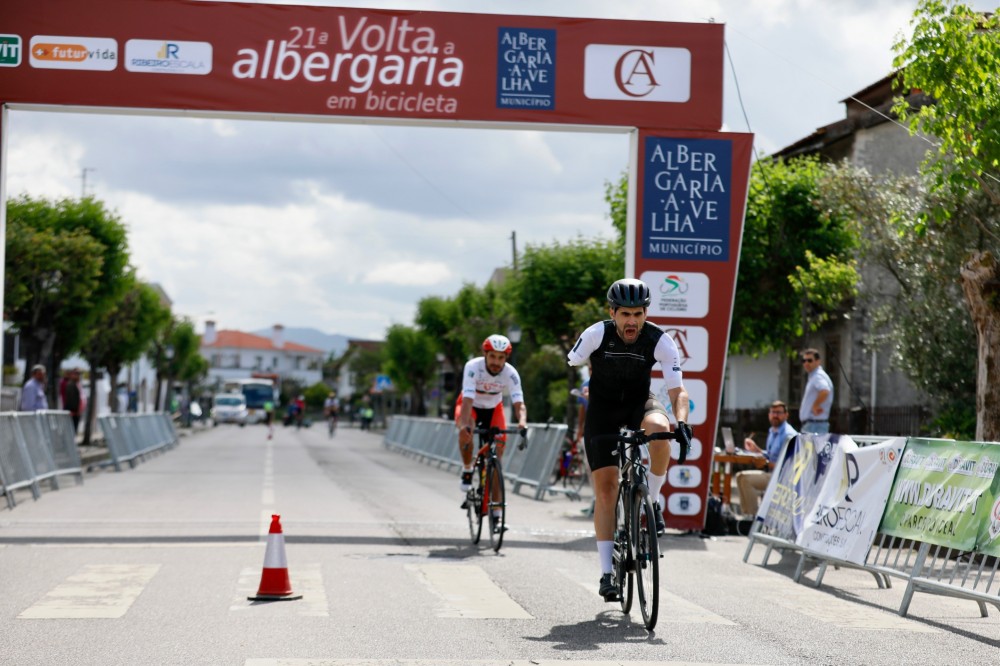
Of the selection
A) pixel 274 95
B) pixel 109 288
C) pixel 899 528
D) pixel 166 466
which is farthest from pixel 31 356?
pixel 899 528

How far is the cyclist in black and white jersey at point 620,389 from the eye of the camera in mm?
7656

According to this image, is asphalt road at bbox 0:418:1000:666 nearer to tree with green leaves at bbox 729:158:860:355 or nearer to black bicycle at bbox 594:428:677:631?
black bicycle at bbox 594:428:677:631

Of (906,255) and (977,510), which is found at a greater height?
(906,255)

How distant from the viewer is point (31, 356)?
32.4m

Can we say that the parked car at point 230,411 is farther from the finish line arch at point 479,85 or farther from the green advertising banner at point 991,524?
the green advertising banner at point 991,524

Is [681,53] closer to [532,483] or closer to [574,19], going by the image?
[574,19]

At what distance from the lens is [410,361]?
3504 inches

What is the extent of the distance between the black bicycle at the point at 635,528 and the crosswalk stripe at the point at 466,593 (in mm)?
664

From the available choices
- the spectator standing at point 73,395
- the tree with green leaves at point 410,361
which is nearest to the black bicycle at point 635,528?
the spectator standing at point 73,395

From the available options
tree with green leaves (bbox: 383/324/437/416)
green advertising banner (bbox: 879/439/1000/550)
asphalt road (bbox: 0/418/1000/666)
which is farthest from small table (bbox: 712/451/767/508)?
tree with green leaves (bbox: 383/324/437/416)

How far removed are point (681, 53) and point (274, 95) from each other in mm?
4308

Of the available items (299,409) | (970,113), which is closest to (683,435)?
(970,113)

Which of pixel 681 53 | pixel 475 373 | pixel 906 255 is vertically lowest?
pixel 475 373

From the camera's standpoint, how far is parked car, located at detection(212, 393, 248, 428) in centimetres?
8962
